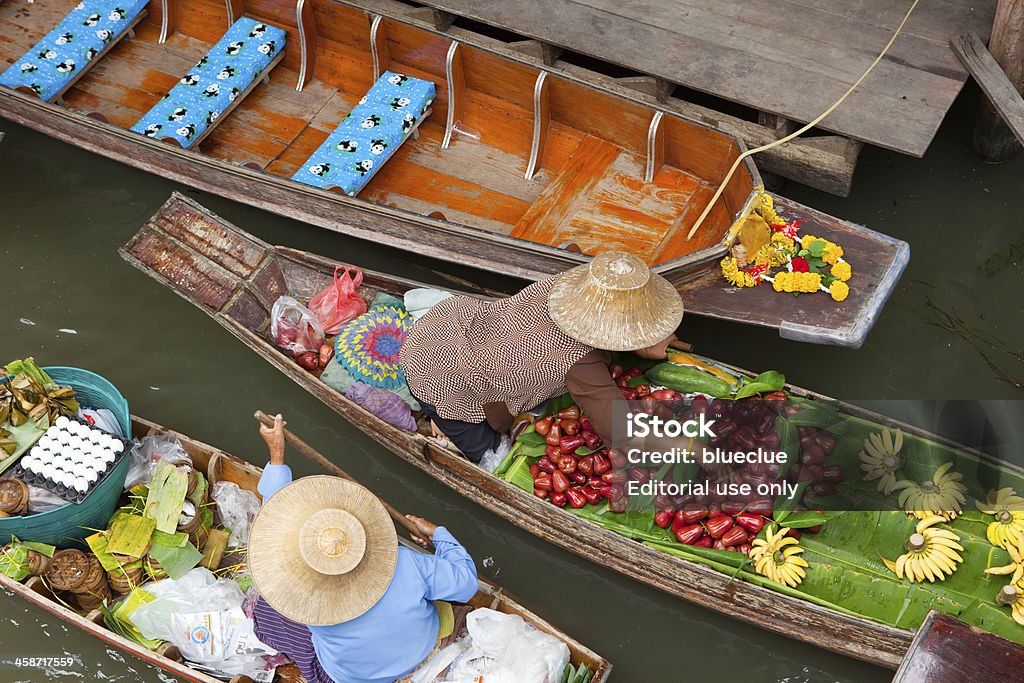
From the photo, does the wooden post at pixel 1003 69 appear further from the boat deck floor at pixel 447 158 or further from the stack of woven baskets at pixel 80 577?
the stack of woven baskets at pixel 80 577

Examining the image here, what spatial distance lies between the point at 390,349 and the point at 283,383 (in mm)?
962

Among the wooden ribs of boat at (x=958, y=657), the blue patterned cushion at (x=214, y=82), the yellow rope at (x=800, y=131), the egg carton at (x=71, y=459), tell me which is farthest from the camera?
the blue patterned cushion at (x=214, y=82)

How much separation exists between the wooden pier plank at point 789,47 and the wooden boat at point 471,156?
1.83ft

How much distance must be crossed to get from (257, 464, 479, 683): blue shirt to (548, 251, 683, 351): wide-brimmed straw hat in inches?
41.4

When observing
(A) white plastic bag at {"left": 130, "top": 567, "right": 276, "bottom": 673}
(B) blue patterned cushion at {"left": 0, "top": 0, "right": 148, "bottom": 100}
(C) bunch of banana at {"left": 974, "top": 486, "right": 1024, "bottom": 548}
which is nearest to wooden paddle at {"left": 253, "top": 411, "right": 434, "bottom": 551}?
(A) white plastic bag at {"left": 130, "top": 567, "right": 276, "bottom": 673}

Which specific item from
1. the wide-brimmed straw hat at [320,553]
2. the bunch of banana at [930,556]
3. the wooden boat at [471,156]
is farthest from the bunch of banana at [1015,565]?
the wide-brimmed straw hat at [320,553]

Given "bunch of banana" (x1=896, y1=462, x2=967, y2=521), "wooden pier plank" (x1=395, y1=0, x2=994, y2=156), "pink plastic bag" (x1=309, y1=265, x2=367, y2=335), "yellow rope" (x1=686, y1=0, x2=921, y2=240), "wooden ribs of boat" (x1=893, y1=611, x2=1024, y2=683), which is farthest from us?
"wooden pier plank" (x1=395, y1=0, x2=994, y2=156)

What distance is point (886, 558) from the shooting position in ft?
14.3

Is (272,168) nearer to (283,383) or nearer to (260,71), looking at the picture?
(260,71)

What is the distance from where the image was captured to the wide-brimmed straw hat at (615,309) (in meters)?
4.21

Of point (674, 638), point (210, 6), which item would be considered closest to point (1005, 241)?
point (674, 638)

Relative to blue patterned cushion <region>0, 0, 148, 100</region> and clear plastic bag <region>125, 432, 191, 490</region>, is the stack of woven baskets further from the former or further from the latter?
blue patterned cushion <region>0, 0, 148, 100</region>

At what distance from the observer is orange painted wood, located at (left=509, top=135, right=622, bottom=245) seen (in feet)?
18.4

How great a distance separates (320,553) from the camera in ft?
11.8
